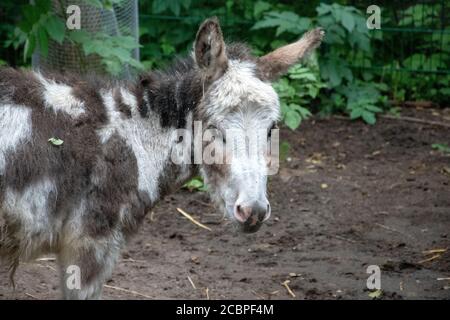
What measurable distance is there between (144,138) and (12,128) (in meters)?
0.70

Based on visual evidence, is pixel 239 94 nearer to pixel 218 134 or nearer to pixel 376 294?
pixel 218 134

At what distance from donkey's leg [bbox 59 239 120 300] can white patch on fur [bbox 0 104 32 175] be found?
552mm

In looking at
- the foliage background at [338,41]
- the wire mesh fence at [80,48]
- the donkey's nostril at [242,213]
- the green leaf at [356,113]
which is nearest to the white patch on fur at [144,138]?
the donkey's nostril at [242,213]

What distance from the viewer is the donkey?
3988 millimetres

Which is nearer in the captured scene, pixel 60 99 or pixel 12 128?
pixel 12 128

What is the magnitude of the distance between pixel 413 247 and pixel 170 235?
190 cm

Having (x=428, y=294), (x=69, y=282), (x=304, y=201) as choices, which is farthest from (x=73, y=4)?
(x=428, y=294)

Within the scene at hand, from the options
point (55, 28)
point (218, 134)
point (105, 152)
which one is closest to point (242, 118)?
point (218, 134)

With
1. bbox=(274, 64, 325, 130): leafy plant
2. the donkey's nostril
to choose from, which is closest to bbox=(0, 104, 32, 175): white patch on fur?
the donkey's nostril

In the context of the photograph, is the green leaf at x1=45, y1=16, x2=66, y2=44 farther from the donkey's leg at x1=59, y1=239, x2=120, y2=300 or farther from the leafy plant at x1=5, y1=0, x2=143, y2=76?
the donkey's leg at x1=59, y1=239, x2=120, y2=300

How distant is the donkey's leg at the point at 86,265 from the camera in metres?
4.06

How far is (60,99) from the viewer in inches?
164

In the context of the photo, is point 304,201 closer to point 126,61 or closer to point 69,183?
point 126,61
